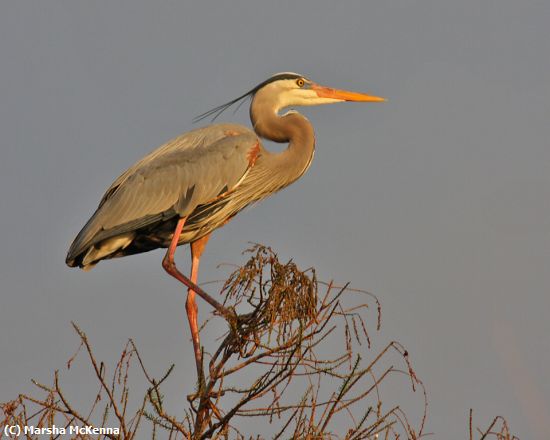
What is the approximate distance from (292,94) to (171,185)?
158 cm

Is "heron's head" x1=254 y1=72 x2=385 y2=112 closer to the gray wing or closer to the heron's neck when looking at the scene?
the heron's neck

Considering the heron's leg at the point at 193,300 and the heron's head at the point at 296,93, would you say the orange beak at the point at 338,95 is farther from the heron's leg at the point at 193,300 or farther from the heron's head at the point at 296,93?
the heron's leg at the point at 193,300

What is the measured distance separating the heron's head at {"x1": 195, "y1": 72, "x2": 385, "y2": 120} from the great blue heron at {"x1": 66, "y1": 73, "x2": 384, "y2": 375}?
12cm

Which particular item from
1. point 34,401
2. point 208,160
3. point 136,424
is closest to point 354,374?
point 136,424

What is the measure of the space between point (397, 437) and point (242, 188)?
3523mm

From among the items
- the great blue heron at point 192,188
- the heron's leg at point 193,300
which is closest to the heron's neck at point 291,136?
the great blue heron at point 192,188

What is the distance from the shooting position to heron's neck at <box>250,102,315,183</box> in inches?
292

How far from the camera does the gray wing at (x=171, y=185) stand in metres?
6.76

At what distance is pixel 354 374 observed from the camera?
3.79 metres

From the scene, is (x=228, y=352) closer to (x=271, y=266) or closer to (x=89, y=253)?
(x=271, y=266)

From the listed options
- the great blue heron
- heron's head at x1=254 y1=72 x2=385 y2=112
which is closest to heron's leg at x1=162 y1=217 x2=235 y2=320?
the great blue heron

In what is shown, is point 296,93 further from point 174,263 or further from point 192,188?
point 174,263

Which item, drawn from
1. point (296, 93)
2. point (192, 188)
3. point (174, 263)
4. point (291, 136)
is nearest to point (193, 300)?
point (174, 263)

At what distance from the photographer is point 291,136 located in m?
7.52
